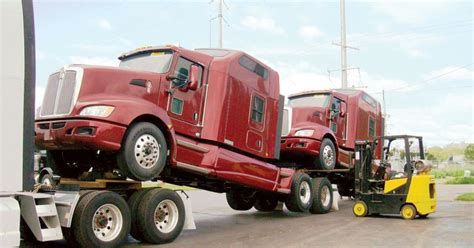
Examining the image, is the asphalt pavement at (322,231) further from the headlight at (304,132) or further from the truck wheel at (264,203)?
the headlight at (304,132)

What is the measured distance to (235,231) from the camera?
32.9 feet

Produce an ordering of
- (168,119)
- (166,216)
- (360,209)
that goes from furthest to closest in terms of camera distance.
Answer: (360,209), (166,216), (168,119)

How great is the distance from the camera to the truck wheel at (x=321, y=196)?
43.5 ft

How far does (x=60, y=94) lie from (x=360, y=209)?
7839 mm

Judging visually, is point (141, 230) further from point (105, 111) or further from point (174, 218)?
point (105, 111)

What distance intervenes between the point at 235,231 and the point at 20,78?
561cm

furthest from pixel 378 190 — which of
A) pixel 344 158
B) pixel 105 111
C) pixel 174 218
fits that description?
pixel 105 111

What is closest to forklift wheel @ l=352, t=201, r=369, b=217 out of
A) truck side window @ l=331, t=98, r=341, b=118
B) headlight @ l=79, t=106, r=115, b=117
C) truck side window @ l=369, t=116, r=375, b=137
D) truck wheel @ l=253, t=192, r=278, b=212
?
truck wheel @ l=253, t=192, r=278, b=212

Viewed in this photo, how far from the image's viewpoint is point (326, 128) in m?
13.7

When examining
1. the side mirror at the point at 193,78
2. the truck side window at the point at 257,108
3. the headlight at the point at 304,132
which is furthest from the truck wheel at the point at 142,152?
the headlight at the point at 304,132

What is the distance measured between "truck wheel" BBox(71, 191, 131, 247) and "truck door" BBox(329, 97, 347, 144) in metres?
8.30

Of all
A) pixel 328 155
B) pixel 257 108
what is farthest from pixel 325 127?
pixel 257 108

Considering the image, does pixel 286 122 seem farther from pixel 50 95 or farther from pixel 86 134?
pixel 86 134

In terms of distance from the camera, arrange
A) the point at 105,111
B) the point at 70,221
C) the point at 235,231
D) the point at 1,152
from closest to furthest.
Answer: the point at 1,152, the point at 70,221, the point at 105,111, the point at 235,231
